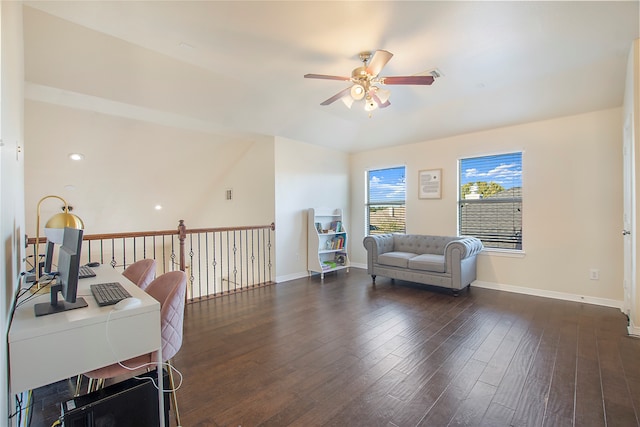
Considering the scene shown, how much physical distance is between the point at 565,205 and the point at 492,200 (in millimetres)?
900

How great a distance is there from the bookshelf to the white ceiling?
195 centimetres

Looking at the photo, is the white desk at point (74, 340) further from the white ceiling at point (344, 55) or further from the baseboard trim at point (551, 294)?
the baseboard trim at point (551, 294)

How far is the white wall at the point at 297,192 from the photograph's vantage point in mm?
5211

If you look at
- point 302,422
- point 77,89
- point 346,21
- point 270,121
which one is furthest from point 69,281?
point 270,121

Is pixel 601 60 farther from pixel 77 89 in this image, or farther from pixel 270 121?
→ pixel 77 89

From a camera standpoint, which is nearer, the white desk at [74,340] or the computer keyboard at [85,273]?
the white desk at [74,340]

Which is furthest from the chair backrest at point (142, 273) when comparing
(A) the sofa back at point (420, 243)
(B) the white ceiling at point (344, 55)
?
(A) the sofa back at point (420, 243)

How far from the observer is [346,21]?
245cm

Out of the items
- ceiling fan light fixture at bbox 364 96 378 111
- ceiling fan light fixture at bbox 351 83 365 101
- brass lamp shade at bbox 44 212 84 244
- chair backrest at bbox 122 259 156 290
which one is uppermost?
ceiling fan light fixture at bbox 351 83 365 101

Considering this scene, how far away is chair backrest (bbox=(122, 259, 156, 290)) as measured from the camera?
2395mm

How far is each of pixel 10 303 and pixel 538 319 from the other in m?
4.49

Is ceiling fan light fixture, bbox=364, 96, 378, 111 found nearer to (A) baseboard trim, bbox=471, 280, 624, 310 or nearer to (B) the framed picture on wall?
(B) the framed picture on wall

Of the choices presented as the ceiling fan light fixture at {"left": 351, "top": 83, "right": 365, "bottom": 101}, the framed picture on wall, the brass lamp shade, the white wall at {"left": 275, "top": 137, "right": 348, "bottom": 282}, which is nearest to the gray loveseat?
the framed picture on wall

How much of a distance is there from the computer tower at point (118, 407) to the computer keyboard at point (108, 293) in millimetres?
411
